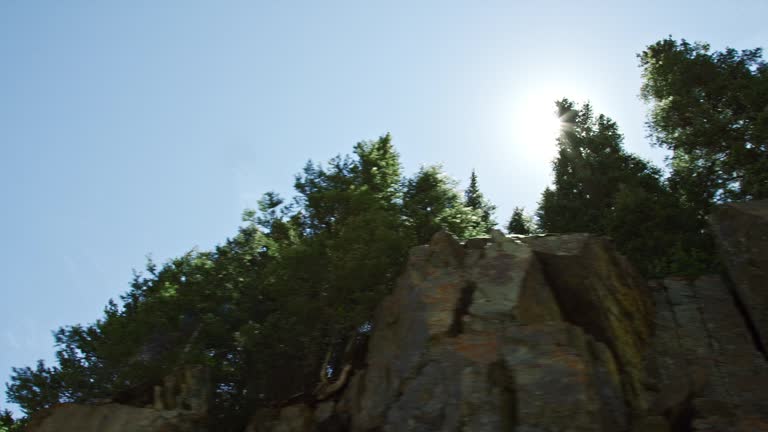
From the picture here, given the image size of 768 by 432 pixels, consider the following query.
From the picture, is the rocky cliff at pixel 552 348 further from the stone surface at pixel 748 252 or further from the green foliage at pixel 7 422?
the green foliage at pixel 7 422

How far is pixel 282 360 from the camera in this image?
2781 centimetres

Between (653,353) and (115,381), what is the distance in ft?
77.9

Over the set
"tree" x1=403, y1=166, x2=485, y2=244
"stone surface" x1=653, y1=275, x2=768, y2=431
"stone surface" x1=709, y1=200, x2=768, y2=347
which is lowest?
"stone surface" x1=653, y1=275, x2=768, y2=431

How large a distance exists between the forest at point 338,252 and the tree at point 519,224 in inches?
72.6

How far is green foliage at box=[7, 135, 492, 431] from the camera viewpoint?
2692 centimetres

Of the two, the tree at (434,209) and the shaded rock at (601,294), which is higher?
the tree at (434,209)

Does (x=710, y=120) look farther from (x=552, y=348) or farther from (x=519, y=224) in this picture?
(x=552, y=348)

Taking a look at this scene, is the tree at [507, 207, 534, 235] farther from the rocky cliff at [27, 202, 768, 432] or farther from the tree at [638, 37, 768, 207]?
the rocky cliff at [27, 202, 768, 432]

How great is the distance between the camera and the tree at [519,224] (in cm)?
4256

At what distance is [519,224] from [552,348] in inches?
1005

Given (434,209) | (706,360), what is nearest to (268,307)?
(434,209)

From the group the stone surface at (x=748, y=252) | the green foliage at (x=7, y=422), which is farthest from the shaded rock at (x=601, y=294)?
the green foliage at (x=7, y=422)

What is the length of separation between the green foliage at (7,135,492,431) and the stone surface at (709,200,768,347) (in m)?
12.7

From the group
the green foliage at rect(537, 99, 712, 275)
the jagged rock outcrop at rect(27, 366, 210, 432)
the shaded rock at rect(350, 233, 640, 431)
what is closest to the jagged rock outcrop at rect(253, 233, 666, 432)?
the shaded rock at rect(350, 233, 640, 431)
